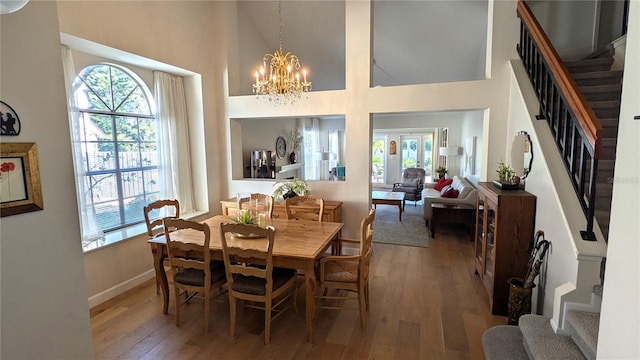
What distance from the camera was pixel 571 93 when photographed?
2.20 metres

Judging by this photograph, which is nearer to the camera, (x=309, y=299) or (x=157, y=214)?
(x=309, y=299)

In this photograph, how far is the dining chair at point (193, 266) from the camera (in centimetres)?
257

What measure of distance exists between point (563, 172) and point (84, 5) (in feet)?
14.4

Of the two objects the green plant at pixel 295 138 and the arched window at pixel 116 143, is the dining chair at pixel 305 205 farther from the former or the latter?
the green plant at pixel 295 138

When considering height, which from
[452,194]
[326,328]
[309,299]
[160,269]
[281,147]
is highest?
[281,147]

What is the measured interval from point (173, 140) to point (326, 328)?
10.5 ft

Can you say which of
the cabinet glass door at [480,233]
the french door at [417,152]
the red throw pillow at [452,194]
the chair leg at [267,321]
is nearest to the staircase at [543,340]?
the cabinet glass door at [480,233]

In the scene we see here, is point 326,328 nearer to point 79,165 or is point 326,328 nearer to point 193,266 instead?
point 193,266

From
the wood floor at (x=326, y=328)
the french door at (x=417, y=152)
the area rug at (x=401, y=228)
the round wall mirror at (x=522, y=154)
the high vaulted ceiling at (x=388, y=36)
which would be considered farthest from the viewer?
the french door at (x=417, y=152)

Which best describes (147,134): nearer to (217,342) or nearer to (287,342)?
(217,342)

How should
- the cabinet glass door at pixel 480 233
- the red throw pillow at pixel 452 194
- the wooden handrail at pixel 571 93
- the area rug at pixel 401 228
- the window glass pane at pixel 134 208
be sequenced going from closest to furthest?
the wooden handrail at pixel 571 93 < the cabinet glass door at pixel 480 233 < the window glass pane at pixel 134 208 < the area rug at pixel 401 228 < the red throw pillow at pixel 452 194

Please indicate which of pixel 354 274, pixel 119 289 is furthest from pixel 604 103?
pixel 119 289

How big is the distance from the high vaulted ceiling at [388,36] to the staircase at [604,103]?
2.02m

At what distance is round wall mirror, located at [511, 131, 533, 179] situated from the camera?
2.87m
